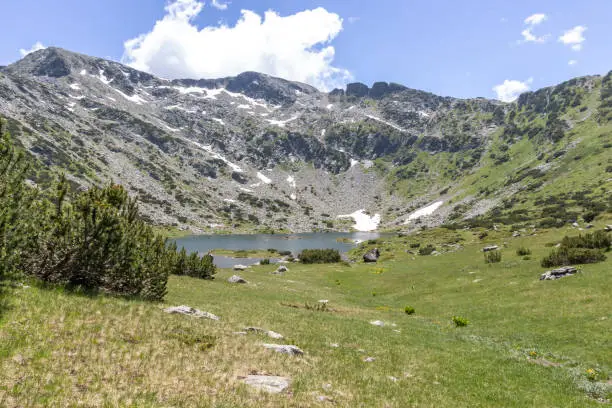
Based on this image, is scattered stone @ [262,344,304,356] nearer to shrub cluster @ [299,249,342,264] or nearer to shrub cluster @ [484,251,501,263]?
shrub cluster @ [484,251,501,263]

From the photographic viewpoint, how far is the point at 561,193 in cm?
16975

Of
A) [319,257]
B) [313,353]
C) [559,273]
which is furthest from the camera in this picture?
[319,257]

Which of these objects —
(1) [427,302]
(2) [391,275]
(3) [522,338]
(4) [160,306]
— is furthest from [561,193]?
(4) [160,306]

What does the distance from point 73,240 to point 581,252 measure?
4389 cm

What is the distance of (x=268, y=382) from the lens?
1195 centimetres

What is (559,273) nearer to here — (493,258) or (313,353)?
(493,258)

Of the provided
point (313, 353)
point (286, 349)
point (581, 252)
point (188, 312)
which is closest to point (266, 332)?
point (313, 353)

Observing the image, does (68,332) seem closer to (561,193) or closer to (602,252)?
(602,252)

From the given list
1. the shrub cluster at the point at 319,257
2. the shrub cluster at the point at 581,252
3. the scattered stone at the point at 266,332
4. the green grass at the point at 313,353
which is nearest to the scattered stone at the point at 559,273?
the green grass at the point at 313,353

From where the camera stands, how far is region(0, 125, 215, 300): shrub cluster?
15.0 meters

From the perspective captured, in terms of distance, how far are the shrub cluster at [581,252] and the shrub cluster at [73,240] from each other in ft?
124

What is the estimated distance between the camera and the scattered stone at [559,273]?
31.1 meters

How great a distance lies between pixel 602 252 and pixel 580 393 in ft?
93.6

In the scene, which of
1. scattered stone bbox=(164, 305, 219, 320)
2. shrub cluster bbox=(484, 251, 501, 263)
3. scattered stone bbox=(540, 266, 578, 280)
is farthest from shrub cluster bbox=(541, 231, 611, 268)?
scattered stone bbox=(164, 305, 219, 320)
